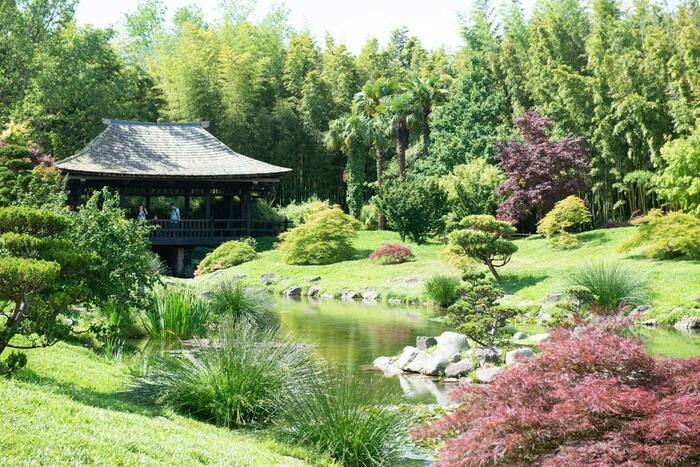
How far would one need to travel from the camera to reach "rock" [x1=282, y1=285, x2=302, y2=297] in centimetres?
2173

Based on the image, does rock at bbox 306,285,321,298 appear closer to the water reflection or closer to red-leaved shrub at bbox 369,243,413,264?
the water reflection

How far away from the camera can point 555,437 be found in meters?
3.95

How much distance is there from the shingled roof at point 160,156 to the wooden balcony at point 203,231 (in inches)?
71.5

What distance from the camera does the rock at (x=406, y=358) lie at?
34.2 ft

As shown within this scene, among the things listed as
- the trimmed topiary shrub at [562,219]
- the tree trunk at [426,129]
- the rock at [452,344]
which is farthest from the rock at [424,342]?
the tree trunk at [426,129]

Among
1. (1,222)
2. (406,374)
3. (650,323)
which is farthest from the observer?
(650,323)

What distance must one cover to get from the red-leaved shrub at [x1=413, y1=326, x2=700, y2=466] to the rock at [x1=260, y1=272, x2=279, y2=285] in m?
18.9

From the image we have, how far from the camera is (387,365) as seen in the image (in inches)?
419

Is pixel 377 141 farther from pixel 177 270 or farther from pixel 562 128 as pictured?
pixel 177 270

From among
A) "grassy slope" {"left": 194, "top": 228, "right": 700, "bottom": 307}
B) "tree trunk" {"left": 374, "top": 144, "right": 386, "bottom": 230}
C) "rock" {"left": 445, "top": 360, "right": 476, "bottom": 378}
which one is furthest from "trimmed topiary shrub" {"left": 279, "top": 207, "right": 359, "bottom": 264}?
"rock" {"left": 445, "top": 360, "right": 476, "bottom": 378}

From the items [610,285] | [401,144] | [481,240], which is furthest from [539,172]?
[610,285]

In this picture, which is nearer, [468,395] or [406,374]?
[468,395]

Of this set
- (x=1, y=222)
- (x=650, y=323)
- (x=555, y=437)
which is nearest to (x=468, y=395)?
(x=555, y=437)

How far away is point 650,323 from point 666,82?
12.0 metres
